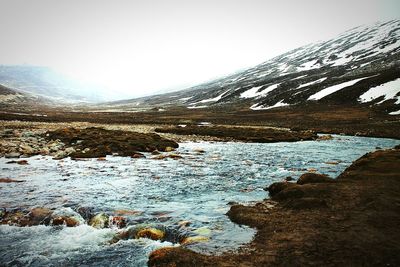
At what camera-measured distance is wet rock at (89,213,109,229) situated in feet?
43.2

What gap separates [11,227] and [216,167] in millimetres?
15348

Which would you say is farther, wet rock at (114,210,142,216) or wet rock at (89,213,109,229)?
wet rock at (114,210,142,216)

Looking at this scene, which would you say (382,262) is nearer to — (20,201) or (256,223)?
(256,223)

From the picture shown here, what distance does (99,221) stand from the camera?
13.3 meters

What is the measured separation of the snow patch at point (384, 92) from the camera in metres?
78.4

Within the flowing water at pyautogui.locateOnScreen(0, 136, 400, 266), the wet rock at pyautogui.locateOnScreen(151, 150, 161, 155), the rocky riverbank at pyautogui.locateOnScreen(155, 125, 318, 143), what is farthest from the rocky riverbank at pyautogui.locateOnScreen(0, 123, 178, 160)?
the rocky riverbank at pyautogui.locateOnScreen(155, 125, 318, 143)

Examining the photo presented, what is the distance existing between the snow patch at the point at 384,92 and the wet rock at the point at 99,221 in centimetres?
7932

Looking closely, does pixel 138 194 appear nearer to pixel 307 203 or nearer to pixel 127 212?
pixel 127 212

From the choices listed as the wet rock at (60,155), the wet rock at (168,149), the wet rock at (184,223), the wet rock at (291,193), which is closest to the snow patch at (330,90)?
the wet rock at (168,149)

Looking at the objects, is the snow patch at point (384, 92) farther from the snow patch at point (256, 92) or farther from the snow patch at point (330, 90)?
the snow patch at point (256, 92)

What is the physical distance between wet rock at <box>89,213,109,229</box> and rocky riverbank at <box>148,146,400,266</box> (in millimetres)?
4155

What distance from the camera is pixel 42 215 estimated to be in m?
13.9

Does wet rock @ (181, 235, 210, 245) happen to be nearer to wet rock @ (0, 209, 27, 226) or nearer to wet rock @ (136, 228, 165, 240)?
wet rock @ (136, 228, 165, 240)

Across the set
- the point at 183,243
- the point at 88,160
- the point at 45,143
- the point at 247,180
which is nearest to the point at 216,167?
the point at 247,180
